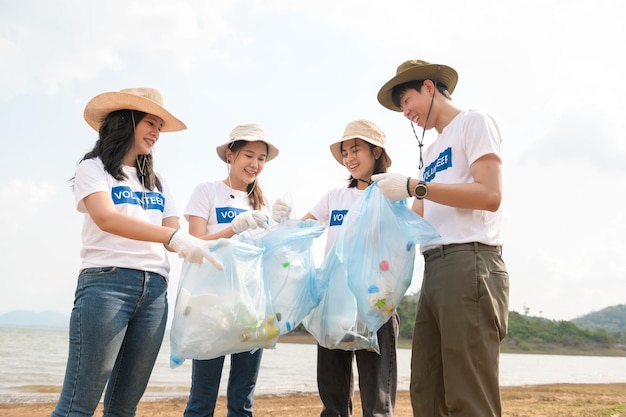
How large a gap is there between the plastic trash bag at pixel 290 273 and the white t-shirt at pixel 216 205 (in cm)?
49

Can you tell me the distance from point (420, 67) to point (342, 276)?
103 cm

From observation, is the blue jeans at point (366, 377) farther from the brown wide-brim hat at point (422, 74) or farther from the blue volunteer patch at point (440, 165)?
the brown wide-brim hat at point (422, 74)

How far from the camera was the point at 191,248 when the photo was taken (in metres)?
2.16

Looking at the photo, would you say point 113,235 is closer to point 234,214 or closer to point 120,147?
point 120,147

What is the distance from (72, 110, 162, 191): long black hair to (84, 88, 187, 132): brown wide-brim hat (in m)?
0.04

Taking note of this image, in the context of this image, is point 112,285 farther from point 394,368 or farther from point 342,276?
point 394,368

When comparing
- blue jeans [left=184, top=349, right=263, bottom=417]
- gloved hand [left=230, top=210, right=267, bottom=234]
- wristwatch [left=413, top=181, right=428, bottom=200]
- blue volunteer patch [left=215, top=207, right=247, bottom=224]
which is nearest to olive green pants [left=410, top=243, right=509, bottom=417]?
wristwatch [left=413, top=181, right=428, bottom=200]

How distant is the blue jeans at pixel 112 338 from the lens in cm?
205

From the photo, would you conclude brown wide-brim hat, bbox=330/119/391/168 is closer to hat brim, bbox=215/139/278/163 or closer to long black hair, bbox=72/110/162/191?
hat brim, bbox=215/139/278/163

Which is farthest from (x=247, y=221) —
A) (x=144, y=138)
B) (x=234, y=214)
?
(x=144, y=138)

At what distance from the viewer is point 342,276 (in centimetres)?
253

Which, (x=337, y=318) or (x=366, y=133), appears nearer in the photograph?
(x=337, y=318)

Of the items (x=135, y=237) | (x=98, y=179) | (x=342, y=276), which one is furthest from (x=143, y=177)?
(x=342, y=276)

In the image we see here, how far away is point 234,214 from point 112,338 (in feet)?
3.53
